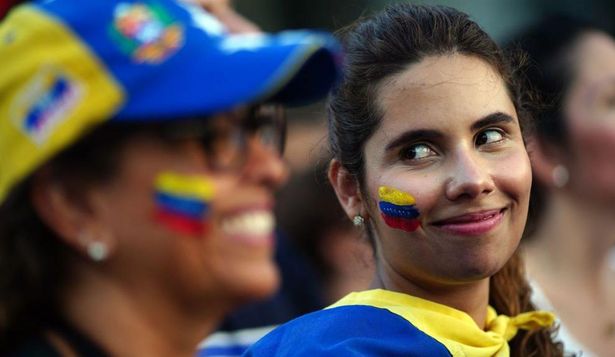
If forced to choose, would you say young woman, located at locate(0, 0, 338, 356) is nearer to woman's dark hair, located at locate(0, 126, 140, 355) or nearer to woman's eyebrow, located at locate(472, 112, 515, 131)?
woman's dark hair, located at locate(0, 126, 140, 355)

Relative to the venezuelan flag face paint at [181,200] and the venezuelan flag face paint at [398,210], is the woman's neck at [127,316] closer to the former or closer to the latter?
the venezuelan flag face paint at [181,200]

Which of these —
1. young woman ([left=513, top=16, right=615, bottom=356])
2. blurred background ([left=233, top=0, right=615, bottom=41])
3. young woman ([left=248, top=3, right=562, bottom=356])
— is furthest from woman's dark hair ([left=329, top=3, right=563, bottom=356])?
blurred background ([left=233, top=0, right=615, bottom=41])

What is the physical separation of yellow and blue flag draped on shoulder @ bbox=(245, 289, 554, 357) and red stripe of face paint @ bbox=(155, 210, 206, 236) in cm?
29

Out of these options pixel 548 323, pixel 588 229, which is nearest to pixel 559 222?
pixel 588 229

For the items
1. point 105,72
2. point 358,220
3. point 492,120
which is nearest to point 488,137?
point 492,120

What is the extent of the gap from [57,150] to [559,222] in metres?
2.57

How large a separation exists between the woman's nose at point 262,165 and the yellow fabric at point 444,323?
34cm

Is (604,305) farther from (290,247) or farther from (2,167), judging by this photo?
(2,167)

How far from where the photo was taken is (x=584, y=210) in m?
4.55

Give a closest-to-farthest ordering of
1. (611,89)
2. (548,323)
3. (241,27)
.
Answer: (548,323) → (241,27) → (611,89)

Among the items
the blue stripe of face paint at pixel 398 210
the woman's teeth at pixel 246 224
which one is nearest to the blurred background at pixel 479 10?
the woman's teeth at pixel 246 224

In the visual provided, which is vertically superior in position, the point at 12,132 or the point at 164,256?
the point at 12,132

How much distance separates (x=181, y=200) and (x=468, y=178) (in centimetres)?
62

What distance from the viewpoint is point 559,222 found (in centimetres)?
457
